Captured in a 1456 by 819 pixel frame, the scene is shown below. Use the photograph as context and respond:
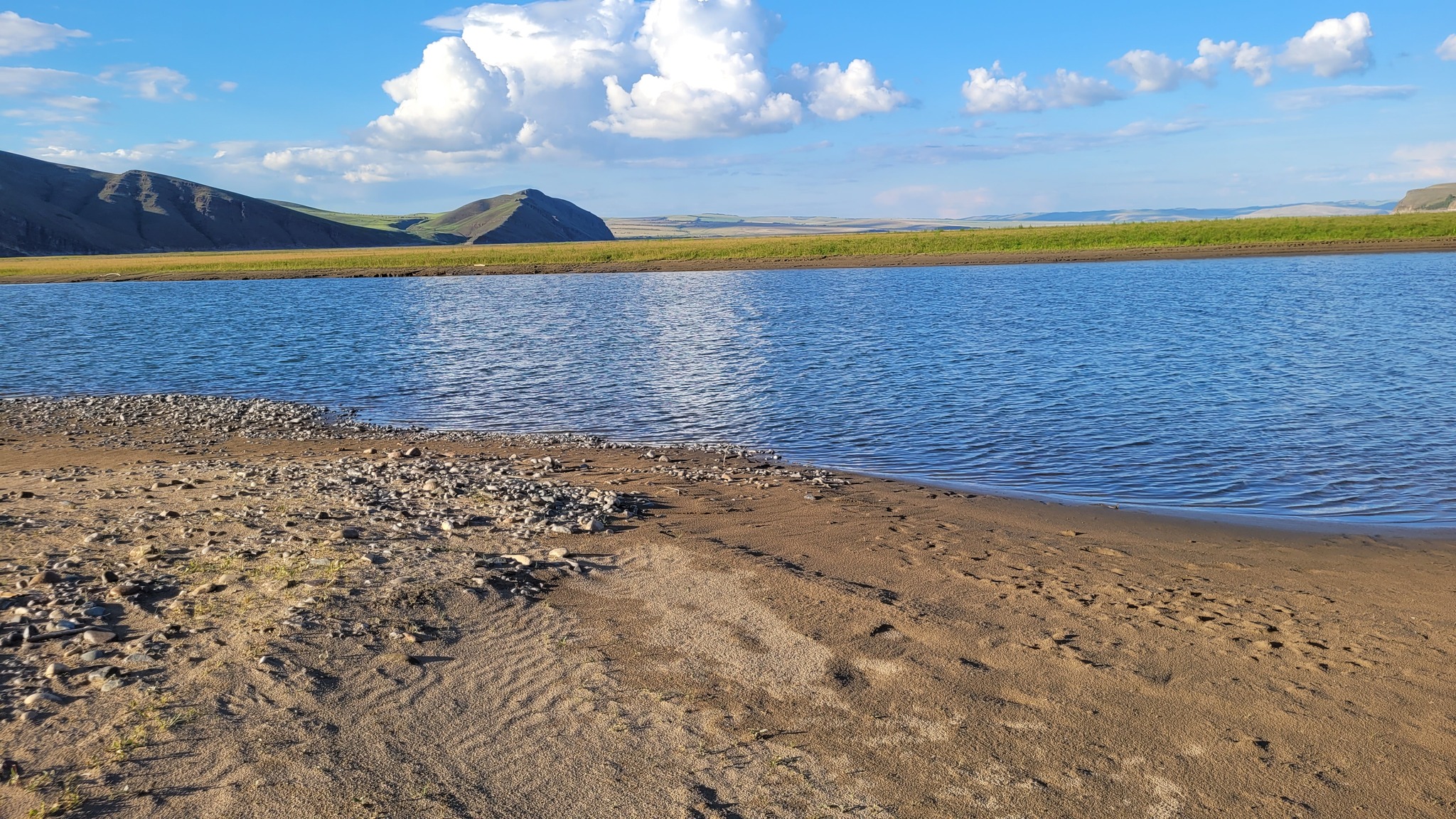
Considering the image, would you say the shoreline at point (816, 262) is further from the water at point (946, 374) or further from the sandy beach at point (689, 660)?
the sandy beach at point (689, 660)

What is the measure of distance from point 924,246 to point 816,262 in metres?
15.3

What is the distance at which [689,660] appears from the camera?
28.2 feet

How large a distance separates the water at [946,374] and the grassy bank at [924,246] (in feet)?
127

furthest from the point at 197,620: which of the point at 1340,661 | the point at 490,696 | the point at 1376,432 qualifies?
the point at 1376,432

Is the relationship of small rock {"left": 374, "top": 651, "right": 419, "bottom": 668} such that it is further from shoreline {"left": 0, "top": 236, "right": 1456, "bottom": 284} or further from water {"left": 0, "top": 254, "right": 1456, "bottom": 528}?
shoreline {"left": 0, "top": 236, "right": 1456, "bottom": 284}

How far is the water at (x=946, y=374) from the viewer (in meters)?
17.4

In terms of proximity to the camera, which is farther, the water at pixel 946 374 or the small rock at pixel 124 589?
the water at pixel 946 374

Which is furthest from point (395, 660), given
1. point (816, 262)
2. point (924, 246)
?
point (924, 246)

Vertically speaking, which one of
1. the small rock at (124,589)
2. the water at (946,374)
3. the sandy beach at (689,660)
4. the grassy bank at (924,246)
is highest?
the grassy bank at (924,246)

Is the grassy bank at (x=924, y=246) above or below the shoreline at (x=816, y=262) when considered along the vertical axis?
above

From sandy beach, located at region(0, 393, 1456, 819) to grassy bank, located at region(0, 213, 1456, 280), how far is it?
305 feet

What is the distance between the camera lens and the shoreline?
8938 centimetres

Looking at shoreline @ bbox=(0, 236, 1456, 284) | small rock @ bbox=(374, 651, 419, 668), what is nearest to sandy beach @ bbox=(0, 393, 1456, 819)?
small rock @ bbox=(374, 651, 419, 668)

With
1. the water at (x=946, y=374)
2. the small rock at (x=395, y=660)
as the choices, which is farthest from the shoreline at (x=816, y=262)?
the small rock at (x=395, y=660)
